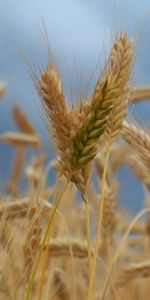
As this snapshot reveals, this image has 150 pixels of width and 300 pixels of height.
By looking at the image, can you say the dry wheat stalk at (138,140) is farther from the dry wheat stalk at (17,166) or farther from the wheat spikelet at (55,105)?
the dry wheat stalk at (17,166)

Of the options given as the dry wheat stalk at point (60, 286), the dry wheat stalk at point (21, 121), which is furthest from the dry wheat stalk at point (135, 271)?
the dry wheat stalk at point (21, 121)

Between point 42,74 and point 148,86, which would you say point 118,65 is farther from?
point 148,86

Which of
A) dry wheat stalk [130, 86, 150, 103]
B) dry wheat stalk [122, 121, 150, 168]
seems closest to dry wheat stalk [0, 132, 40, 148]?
dry wheat stalk [130, 86, 150, 103]

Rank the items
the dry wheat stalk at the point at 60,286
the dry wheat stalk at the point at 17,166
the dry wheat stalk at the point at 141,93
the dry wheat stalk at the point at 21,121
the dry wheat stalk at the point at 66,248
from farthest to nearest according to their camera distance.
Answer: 1. the dry wheat stalk at the point at 21,121
2. the dry wheat stalk at the point at 17,166
3. the dry wheat stalk at the point at 141,93
4. the dry wheat stalk at the point at 60,286
5. the dry wheat stalk at the point at 66,248

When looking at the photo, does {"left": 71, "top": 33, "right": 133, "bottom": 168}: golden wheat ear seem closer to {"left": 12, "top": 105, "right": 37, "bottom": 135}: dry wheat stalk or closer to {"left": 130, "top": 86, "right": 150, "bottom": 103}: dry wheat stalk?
{"left": 130, "top": 86, "right": 150, "bottom": 103}: dry wheat stalk

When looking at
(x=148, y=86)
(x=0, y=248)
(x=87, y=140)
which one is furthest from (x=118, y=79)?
(x=148, y=86)

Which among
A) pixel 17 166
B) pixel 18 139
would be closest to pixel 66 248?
pixel 18 139

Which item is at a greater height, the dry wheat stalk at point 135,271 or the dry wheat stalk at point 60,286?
the dry wheat stalk at point 60,286

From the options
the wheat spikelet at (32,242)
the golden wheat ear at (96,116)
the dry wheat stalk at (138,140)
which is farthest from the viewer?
the dry wheat stalk at (138,140)

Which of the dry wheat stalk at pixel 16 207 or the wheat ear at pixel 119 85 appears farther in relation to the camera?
the dry wheat stalk at pixel 16 207

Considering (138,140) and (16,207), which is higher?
(16,207)

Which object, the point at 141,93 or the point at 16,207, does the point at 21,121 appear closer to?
the point at 141,93
